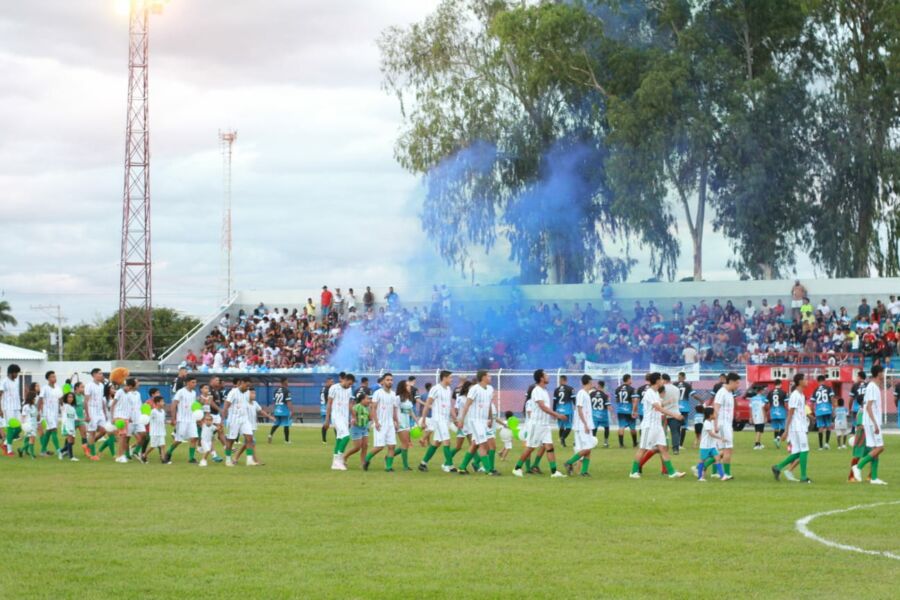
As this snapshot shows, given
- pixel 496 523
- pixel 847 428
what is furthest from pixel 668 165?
pixel 496 523

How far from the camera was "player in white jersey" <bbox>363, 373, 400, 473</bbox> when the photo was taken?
24234 mm

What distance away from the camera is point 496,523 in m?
15.1

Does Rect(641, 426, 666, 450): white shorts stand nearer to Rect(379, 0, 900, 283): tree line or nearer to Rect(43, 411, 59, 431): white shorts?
Rect(43, 411, 59, 431): white shorts

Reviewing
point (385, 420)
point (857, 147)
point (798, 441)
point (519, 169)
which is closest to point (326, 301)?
point (519, 169)

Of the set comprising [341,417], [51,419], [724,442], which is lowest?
[724,442]

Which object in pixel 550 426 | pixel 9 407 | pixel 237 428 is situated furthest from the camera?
pixel 9 407

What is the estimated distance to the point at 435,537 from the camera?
1391cm

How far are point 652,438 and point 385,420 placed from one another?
528 centimetres

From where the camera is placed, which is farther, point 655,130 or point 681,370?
point 655,130

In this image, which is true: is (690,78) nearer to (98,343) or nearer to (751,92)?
(751,92)

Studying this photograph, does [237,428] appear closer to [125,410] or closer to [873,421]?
[125,410]

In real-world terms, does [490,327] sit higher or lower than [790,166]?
lower

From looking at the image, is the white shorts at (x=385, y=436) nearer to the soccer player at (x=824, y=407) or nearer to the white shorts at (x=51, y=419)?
the white shorts at (x=51, y=419)

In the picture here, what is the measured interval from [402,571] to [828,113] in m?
46.4
